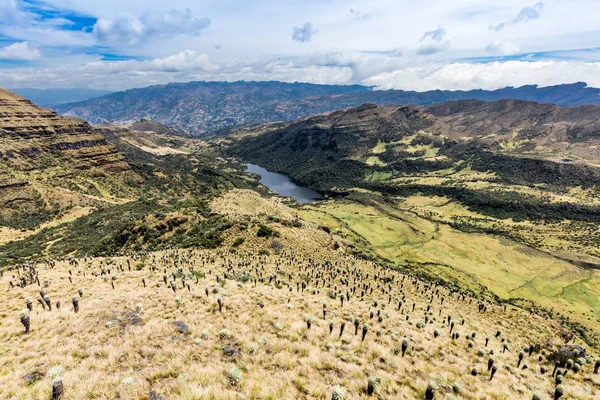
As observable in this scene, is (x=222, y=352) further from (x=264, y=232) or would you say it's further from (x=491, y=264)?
(x=491, y=264)

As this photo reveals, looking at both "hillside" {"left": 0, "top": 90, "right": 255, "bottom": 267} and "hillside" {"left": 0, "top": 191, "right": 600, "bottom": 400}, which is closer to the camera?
"hillside" {"left": 0, "top": 191, "right": 600, "bottom": 400}

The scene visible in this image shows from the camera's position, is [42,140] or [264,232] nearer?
[264,232]

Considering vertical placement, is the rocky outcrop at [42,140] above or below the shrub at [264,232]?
above

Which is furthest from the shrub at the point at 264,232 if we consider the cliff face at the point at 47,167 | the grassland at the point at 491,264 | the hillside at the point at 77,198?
the cliff face at the point at 47,167

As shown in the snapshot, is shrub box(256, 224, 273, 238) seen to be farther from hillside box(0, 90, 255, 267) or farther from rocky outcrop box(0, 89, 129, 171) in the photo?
rocky outcrop box(0, 89, 129, 171)

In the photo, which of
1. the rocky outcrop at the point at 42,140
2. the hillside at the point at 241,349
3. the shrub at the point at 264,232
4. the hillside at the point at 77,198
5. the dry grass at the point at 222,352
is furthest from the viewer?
the rocky outcrop at the point at 42,140

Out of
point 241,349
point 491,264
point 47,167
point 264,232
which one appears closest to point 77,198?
point 47,167

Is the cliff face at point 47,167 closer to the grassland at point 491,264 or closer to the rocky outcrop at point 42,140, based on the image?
the rocky outcrop at point 42,140

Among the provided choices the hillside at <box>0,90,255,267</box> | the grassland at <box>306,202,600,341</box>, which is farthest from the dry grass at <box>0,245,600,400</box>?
the grassland at <box>306,202,600,341</box>
